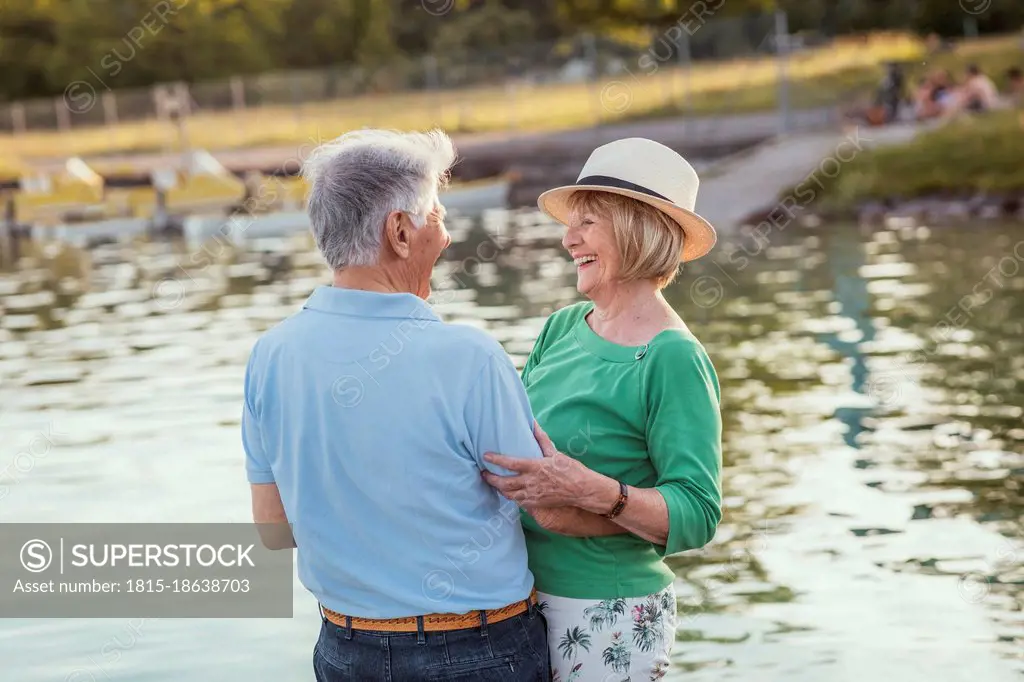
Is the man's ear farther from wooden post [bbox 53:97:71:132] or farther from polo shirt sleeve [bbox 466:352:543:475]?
wooden post [bbox 53:97:71:132]

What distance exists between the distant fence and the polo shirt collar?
3142 cm

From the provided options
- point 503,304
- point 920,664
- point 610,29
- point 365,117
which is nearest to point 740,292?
point 503,304

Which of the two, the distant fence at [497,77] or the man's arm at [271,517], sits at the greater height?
the man's arm at [271,517]

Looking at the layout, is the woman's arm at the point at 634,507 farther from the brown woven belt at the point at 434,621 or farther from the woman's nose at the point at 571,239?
the woman's nose at the point at 571,239

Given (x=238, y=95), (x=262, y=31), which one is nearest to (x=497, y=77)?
(x=238, y=95)

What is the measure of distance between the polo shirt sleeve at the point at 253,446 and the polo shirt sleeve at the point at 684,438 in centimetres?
75

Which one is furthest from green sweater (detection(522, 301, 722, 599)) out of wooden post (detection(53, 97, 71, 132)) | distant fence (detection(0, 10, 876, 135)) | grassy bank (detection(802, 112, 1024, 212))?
wooden post (detection(53, 97, 71, 132))

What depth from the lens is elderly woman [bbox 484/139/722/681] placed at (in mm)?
2900

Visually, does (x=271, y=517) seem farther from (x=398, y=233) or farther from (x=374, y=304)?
(x=398, y=233)

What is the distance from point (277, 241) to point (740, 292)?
11.1m

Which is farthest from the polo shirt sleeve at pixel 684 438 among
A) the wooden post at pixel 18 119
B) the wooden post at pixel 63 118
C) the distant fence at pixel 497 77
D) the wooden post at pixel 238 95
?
the wooden post at pixel 18 119

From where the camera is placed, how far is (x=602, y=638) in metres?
2.98

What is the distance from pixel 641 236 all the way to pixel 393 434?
0.73 m

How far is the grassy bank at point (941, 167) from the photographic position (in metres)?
22.0
